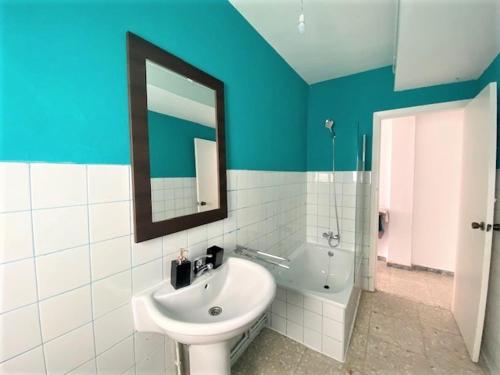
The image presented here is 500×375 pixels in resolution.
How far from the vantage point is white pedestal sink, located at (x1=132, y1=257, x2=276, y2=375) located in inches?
28.5

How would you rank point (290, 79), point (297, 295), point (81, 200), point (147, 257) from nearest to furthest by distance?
point (81, 200)
point (147, 257)
point (297, 295)
point (290, 79)

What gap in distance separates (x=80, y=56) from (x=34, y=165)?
408mm

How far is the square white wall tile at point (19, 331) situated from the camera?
0.59m

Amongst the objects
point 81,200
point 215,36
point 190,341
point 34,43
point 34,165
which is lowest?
point 190,341

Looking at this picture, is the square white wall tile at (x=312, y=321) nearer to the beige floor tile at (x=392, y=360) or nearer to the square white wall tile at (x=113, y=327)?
the beige floor tile at (x=392, y=360)

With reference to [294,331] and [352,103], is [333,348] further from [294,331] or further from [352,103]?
[352,103]

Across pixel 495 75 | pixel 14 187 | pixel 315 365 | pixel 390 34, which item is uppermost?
pixel 390 34

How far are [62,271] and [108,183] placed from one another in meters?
0.33

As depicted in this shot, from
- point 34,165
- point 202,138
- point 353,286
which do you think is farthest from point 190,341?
point 353,286

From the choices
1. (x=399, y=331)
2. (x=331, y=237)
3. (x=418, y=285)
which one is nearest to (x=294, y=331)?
(x=399, y=331)

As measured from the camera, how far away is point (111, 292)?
2.68ft

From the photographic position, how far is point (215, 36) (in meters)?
1.24

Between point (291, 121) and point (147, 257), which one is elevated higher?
point (291, 121)

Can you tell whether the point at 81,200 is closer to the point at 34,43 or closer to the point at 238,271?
the point at 34,43
